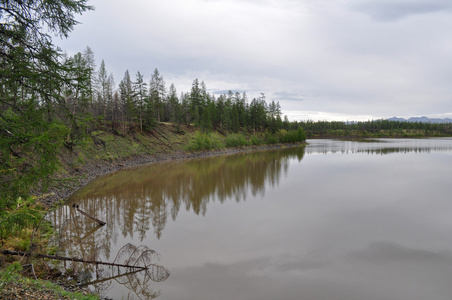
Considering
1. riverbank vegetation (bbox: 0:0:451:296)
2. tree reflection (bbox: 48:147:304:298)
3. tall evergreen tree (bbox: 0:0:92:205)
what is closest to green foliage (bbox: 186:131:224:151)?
riverbank vegetation (bbox: 0:0:451:296)

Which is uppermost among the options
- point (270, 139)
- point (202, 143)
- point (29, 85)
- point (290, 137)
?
point (29, 85)

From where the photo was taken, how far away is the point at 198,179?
3516cm

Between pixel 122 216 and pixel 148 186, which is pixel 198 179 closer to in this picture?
pixel 148 186

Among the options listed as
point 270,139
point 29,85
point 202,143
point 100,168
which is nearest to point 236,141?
point 202,143

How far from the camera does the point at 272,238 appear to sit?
1578cm

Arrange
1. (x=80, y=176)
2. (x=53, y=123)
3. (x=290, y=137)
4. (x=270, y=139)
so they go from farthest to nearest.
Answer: (x=290, y=137), (x=270, y=139), (x=80, y=176), (x=53, y=123)

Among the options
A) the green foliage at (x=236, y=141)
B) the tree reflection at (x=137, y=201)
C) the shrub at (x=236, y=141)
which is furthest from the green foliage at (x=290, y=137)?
the tree reflection at (x=137, y=201)

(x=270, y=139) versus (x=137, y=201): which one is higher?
(x=270, y=139)

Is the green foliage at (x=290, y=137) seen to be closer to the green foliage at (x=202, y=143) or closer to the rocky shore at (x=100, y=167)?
the rocky shore at (x=100, y=167)

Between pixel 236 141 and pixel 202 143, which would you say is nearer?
pixel 202 143

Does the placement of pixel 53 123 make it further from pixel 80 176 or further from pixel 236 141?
pixel 236 141

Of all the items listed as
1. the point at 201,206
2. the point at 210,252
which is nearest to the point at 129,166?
the point at 201,206

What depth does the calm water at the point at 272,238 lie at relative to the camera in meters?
10.8

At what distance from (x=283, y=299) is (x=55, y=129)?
956cm
